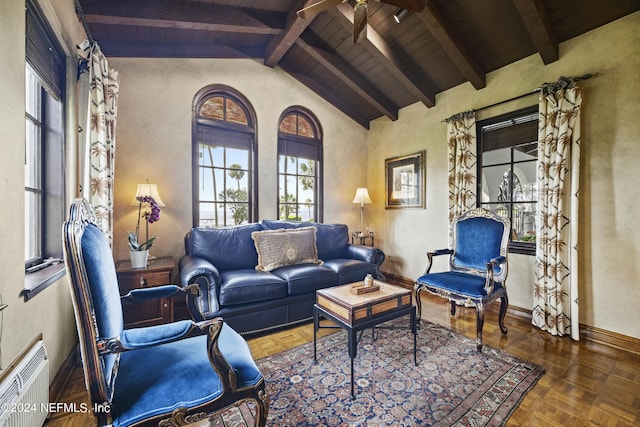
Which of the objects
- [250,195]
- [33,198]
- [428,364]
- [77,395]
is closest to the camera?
[77,395]

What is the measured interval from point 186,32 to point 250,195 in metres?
1.94

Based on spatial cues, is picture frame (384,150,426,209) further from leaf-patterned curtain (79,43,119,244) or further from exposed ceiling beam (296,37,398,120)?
leaf-patterned curtain (79,43,119,244)

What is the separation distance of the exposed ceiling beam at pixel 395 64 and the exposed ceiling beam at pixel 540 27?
46.0 inches

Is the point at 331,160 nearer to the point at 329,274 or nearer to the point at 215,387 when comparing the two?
the point at 329,274

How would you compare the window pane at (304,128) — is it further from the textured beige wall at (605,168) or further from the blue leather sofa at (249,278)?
the textured beige wall at (605,168)

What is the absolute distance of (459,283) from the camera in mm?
2385

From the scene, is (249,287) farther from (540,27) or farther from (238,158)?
(540,27)

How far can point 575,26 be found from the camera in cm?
242

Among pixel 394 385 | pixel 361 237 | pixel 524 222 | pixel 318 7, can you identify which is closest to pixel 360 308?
pixel 394 385

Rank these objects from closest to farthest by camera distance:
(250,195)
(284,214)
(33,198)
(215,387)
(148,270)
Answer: (215,387) → (33,198) → (148,270) → (250,195) → (284,214)

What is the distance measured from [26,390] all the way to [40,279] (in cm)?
60

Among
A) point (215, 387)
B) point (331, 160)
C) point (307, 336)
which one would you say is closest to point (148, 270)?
point (307, 336)

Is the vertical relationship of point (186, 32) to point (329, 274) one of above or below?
above

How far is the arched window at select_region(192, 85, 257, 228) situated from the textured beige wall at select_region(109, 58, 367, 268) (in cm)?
10
